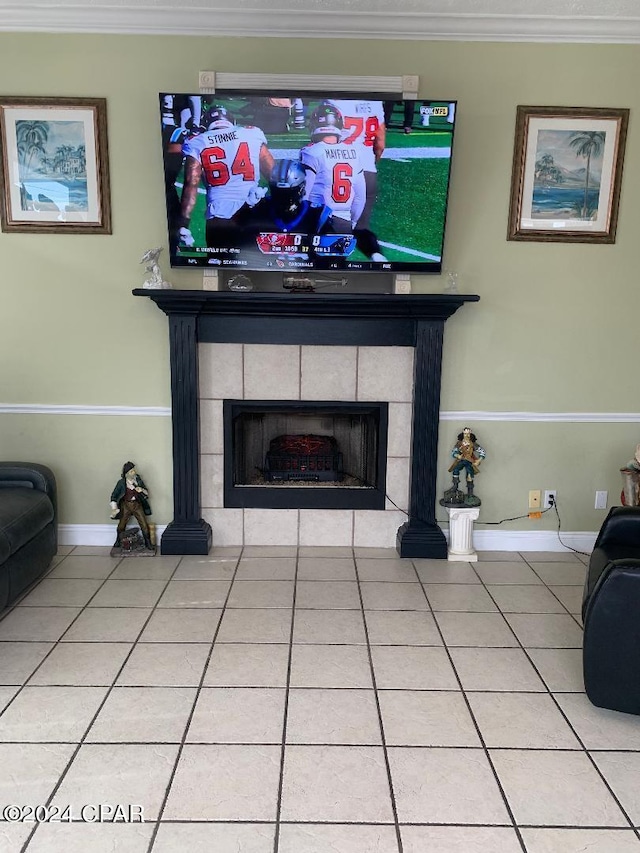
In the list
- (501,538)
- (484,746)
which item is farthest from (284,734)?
(501,538)

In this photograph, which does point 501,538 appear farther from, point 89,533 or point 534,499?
point 89,533

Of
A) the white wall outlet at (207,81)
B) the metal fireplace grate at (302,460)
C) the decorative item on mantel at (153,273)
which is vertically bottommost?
the metal fireplace grate at (302,460)

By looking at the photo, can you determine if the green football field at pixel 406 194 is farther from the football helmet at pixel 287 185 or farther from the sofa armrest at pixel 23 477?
the sofa armrest at pixel 23 477

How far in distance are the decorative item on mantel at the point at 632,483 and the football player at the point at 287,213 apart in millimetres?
1991

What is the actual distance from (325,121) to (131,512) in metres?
2.27

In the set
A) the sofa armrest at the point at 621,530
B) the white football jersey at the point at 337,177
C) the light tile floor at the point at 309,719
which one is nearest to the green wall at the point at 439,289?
the white football jersey at the point at 337,177

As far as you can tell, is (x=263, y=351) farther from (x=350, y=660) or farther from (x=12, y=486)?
(x=350, y=660)

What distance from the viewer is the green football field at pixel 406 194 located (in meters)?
3.19

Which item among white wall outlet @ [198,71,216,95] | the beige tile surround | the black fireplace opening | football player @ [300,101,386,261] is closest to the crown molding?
white wall outlet @ [198,71,216,95]

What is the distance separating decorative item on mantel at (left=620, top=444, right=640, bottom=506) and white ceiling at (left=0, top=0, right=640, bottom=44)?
216 cm

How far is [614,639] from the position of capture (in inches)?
81.8

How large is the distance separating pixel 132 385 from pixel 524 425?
2.21 metres

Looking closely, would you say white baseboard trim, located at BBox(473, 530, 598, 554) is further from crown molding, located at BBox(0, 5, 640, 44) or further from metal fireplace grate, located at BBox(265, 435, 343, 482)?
crown molding, located at BBox(0, 5, 640, 44)

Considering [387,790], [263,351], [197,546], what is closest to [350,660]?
[387,790]
